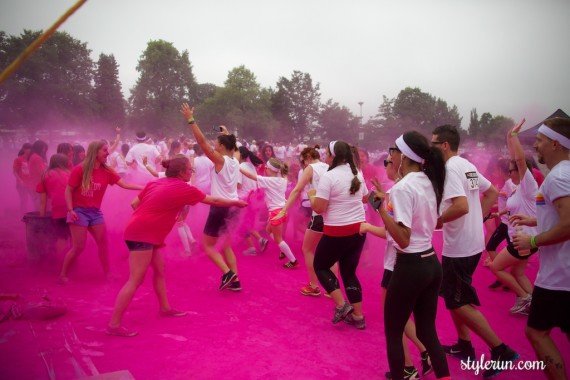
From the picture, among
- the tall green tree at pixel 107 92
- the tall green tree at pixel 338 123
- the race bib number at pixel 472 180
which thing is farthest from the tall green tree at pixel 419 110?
the race bib number at pixel 472 180

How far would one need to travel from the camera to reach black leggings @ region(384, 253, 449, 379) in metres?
2.80

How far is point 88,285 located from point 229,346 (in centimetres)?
278

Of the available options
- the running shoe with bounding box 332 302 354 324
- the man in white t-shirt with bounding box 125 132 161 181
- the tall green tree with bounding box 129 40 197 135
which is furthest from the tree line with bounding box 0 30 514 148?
the running shoe with bounding box 332 302 354 324

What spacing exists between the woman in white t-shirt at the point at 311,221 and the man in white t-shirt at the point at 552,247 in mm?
2742

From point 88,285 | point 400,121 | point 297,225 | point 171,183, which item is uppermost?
point 400,121

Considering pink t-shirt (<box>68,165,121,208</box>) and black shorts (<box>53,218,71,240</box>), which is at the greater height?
pink t-shirt (<box>68,165,121,208</box>)

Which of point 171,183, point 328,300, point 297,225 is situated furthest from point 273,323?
point 297,225

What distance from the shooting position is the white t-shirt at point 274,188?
7152 millimetres

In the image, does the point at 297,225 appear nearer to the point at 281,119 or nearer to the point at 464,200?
the point at 464,200

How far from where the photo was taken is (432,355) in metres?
2.95

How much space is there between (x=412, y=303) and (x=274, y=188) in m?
4.56

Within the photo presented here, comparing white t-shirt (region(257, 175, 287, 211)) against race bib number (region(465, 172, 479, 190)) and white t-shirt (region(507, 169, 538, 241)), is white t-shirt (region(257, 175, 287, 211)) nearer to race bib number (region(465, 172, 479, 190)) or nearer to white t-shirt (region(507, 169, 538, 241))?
white t-shirt (region(507, 169, 538, 241))

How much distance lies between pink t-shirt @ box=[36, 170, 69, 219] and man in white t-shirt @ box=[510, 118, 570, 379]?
594cm

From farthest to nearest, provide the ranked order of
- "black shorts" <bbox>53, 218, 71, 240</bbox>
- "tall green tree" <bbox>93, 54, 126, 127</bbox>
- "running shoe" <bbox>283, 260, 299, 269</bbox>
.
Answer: "tall green tree" <bbox>93, 54, 126, 127</bbox> < "running shoe" <bbox>283, 260, 299, 269</bbox> < "black shorts" <bbox>53, 218, 71, 240</bbox>
